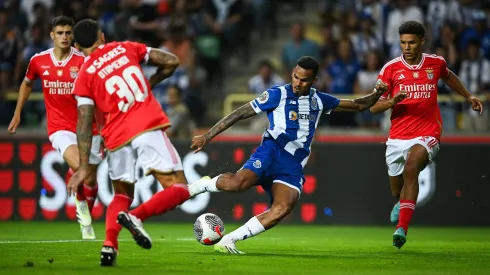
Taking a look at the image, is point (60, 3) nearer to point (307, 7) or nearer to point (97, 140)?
point (307, 7)

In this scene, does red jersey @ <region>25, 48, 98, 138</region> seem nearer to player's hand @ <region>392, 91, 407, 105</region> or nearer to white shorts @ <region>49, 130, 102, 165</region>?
white shorts @ <region>49, 130, 102, 165</region>

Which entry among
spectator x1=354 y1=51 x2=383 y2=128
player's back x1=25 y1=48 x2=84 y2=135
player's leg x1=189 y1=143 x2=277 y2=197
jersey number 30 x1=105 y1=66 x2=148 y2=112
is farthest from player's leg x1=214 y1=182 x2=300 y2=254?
spectator x1=354 y1=51 x2=383 y2=128

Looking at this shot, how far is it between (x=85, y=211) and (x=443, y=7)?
1011 centimetres

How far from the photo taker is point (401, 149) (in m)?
12.9

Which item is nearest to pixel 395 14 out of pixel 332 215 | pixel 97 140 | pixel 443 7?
pixel 443 7

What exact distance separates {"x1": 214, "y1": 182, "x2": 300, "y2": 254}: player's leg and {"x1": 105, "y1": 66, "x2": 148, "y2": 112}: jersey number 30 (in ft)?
7.55

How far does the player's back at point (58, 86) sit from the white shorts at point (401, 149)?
13.4 feet

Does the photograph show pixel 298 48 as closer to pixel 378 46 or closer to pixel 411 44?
pixel 378 46

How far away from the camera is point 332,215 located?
58.3ft

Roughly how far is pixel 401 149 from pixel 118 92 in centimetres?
468

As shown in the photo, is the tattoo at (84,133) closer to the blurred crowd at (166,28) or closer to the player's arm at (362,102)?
the player's arm at (362,102)

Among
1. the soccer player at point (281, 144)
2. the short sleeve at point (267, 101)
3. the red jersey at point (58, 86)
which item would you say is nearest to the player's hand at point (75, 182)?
the soccer player at point (281, 144)

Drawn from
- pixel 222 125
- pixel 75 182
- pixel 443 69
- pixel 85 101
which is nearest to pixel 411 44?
pixel 443 69

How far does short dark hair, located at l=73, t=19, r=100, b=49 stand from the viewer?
948 centimetres
